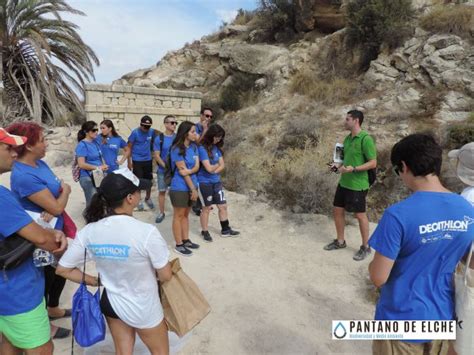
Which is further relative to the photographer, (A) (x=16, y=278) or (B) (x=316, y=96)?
(B) (x=316, y=96)

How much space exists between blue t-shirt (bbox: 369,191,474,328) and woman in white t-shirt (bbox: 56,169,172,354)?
43.4 inches

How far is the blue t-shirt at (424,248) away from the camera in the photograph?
1437 mm

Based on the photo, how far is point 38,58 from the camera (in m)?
11.0

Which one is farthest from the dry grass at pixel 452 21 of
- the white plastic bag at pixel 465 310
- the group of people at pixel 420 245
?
the white plastic bag at pixel 465 310

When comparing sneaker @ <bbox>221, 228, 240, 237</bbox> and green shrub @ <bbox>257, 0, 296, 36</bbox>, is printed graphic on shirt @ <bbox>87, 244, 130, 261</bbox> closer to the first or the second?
sneaker @ <bbox>221, 228, 240, 237</bbox>

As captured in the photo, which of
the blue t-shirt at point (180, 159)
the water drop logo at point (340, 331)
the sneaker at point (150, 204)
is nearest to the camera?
the water drop logo at point (340, 331)

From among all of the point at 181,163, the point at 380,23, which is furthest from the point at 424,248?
the point at 380,23

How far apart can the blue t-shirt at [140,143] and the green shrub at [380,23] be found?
8899 millimetres

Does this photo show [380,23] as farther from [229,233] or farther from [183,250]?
[183,250]

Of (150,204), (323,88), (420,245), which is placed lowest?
(150,204)

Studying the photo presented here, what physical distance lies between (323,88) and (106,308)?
10720 mm

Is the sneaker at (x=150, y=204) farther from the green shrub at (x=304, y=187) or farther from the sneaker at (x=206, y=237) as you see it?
the green shrub at (x=304, y=187)

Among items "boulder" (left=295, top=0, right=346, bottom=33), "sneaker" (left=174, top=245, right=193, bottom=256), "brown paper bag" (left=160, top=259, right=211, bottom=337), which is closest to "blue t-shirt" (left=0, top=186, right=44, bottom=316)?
"brown paper bag" (left=160, top=259, right=211, bottom=337)

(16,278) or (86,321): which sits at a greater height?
(16,278)
